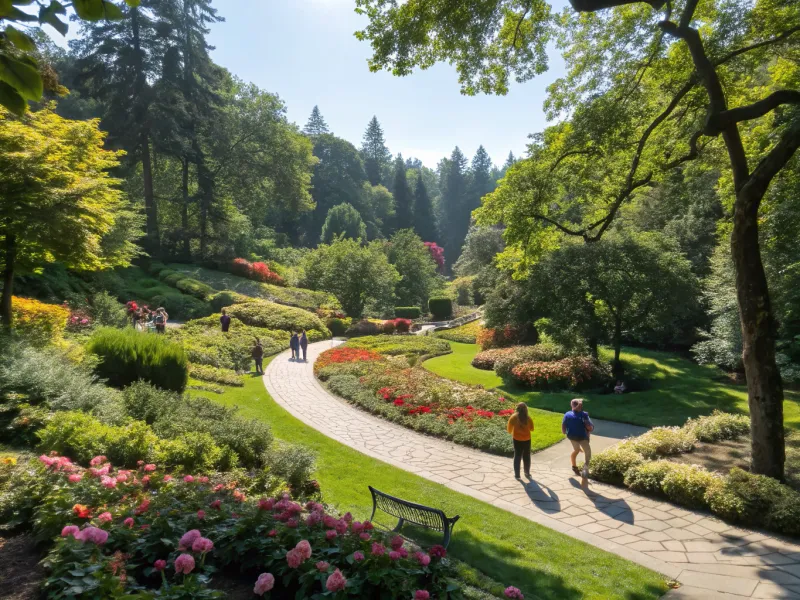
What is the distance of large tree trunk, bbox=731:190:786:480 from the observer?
7.66m

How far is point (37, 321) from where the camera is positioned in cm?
1258

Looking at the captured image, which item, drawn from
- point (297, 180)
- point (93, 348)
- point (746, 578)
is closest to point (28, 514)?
point (746, 578)

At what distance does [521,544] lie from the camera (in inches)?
240

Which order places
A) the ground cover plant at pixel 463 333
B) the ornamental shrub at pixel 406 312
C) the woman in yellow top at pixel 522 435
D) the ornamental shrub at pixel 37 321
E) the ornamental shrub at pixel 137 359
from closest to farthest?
the woman in yellow top at pixel 522 435 < the ornamental shrub at pixel 137 359 < the ornamental shrub at pixel 37 321 < the ground cover plant at pixel 463 333 < the ornamental shrub at pixel 406 312

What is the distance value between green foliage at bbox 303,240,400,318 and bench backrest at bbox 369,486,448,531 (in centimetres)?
2778

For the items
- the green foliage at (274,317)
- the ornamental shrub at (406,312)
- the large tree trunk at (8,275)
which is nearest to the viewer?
the large tree trunk at (8,275)

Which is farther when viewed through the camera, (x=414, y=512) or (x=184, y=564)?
(x=414, y=512)

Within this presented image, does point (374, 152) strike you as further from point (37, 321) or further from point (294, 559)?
point (294, 559)

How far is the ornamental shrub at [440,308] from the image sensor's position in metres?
40.2

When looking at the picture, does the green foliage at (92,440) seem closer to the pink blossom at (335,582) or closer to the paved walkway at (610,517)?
the paved walkway at (610,517)

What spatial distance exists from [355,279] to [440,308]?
961 cm

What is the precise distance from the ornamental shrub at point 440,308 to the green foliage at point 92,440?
34.1 m

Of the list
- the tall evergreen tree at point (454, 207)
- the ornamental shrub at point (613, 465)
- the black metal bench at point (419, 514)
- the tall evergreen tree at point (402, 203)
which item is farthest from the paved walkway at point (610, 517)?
the tall evergreen tree at point (454, 207)

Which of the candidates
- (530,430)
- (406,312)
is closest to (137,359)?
(530,430)
